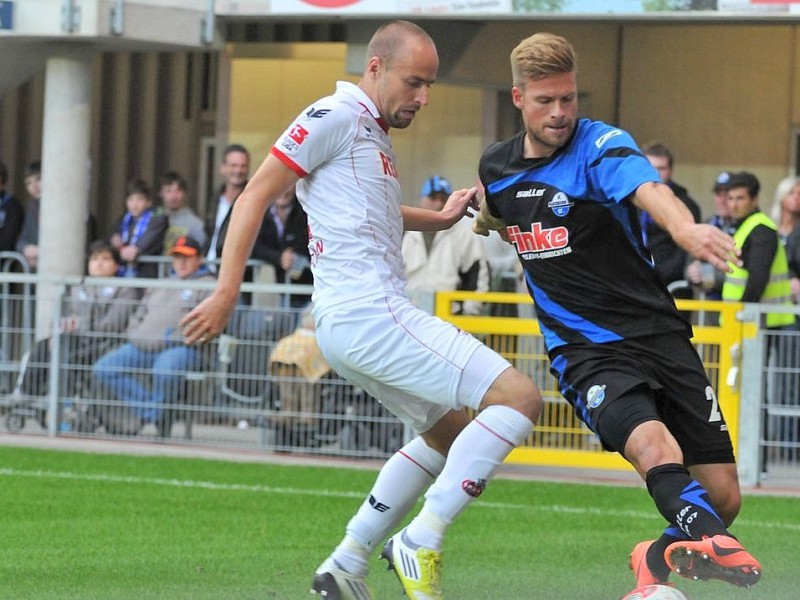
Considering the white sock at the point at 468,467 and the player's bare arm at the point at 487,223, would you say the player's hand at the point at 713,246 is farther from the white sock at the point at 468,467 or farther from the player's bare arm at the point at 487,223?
the player's bare arm at the point at 487,223

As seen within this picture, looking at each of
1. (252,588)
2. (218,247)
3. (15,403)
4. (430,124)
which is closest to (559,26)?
(430,124)

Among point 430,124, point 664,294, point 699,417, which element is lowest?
point 699,417

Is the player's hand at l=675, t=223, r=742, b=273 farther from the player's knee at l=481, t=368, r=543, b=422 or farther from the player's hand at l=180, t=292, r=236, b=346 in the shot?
the player's hand at l=180, t=292, r=236, b=346

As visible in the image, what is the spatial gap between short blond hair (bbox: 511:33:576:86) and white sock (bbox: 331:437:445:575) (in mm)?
1518

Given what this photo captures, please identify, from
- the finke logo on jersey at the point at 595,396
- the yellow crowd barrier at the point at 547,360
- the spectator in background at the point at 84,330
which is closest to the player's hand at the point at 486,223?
the finke logo on jersey at the point at 595,396

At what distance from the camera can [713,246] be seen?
17.0ft

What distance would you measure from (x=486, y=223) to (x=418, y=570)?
1401 millimetres

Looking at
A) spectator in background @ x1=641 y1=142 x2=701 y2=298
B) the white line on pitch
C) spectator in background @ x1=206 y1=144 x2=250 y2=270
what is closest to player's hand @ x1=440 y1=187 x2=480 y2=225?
the white line on pitch

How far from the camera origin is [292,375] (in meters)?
12.4

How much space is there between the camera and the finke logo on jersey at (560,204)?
6.13 meters

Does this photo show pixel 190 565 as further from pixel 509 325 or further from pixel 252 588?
pixel 509 325

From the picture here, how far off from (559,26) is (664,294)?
33.2 feet

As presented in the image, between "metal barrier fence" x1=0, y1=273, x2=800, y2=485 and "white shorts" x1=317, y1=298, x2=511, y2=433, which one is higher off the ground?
"white shorts" x1=317, y1=298, x2=511, y2=433

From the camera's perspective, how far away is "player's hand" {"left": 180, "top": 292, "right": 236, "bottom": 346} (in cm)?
588
